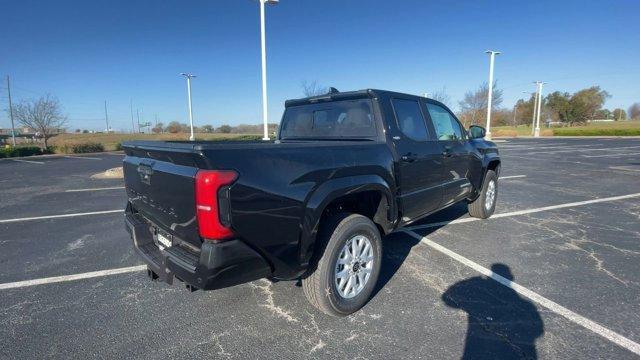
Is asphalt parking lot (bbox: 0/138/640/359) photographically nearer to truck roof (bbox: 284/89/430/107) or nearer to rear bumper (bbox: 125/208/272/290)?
rear bumper (bbox: 125/208/272/290)

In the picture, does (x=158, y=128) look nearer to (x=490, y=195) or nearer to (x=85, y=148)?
(x=85, y=148)

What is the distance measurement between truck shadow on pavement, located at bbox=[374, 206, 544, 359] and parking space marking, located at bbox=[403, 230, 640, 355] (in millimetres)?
85

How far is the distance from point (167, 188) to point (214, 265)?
2.28 ft

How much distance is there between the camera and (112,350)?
2508mm

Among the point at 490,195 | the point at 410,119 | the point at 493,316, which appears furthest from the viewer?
the point at 490,195

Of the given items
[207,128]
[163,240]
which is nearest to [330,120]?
[163,240]

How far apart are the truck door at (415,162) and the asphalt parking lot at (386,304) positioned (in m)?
0.70

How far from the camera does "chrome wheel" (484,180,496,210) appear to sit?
5.74 m

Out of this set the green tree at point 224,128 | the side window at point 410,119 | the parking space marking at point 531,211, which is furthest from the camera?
the green tree at point 224,128

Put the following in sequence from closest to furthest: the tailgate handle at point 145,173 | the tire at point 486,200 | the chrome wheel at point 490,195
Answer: the tailgate handle at point 145,173 → the tire at point 486,200 → the chrome wheel at point 490,195

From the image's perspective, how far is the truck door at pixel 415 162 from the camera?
3.59 m

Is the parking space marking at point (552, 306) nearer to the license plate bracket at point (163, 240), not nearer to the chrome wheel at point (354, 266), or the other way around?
the chrome wheel at point (354, 266)

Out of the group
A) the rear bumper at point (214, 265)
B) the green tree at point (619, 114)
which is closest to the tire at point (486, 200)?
the rear bumper at point (214, 265)

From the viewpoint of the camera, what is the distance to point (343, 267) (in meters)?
2.95
